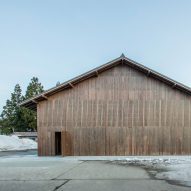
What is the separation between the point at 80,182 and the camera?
1280 centimetres

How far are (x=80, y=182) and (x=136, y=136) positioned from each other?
15.3 meters

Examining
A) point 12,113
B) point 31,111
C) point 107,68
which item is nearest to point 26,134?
point 31,111

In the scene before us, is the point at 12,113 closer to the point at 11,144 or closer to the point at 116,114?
the point at 11,144

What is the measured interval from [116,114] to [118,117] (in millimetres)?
267

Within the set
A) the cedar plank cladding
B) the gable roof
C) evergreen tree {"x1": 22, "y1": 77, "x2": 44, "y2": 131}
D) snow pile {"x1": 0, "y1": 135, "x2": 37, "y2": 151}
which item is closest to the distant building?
evergreen tree {"x1": 22, "y1": 77, "x2": 44, "y2": 131}

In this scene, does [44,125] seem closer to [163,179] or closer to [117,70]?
[117,70]

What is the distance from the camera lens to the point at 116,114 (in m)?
27.8

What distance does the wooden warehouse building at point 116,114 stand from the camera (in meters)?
27.6

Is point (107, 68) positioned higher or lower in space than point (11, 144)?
higher

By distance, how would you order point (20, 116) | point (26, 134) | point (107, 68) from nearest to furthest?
point (107, 68), point (26, 134), point (20, 116)

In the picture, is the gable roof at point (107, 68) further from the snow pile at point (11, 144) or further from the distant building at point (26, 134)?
the distant building at point (26, 134)

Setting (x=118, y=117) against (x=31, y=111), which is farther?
(x=31, y=111)

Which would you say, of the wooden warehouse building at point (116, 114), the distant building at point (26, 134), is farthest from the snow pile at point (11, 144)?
the wooden warehouse building at point (116, 114)

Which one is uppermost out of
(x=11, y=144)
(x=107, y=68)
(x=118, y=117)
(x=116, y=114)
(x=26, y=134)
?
(x=107, y=68)
